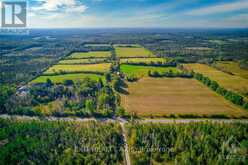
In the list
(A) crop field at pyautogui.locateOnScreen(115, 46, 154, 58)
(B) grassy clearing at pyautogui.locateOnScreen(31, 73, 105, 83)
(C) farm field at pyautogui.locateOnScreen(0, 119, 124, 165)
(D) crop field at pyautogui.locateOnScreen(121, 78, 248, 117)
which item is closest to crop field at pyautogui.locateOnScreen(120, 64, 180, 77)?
(D) crop field at pyautogui.locateOnScreen(121, 78, 248, 117)

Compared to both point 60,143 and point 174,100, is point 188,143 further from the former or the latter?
point 174,100

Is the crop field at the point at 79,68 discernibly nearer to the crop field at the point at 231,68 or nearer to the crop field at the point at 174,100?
the crop field at the point at 174,100

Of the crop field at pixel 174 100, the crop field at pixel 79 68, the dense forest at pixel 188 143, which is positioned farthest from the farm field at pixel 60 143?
the crop field at pixel 79 68

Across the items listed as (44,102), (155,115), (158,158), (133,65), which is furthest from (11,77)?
(158,158)

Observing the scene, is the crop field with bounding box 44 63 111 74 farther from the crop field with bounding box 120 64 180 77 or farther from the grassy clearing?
the crop field with bounding box 120 64 180 77

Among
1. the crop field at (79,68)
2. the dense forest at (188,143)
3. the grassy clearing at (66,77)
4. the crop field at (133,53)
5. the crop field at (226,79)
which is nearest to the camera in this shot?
the dense forest at (188,143)

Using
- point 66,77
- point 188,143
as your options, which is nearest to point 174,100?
point 188,143
